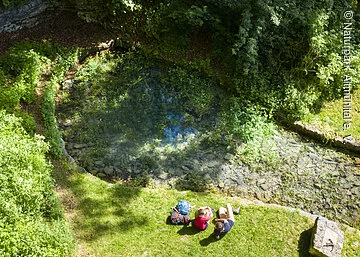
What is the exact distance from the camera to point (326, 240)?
738cm

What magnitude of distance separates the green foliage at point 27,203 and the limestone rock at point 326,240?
4.35 m

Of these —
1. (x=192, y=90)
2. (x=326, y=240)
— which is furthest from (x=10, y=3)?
(x=326, y=240)

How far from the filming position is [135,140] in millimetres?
9586

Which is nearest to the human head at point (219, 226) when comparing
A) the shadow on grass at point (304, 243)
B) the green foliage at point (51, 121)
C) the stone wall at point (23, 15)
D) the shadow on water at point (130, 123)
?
the shadow on grass at point (304, 243)

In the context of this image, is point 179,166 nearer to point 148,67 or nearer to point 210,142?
point 210,142

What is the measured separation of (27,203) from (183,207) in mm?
2871

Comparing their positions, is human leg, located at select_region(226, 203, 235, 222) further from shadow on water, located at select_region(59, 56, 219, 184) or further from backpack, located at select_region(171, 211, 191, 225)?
shadow on water, located at select_region(59, 56, 219, 184)

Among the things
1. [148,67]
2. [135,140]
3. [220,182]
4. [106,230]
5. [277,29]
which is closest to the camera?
[106,230]

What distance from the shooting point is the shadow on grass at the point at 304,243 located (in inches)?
294

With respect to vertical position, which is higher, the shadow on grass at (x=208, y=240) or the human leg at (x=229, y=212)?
the human leg at (x=229, y=212)

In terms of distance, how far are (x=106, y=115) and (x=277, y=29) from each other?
16.5 feet

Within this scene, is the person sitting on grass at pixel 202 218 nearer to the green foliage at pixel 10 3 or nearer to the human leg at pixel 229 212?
the human leg at pixel 229 212

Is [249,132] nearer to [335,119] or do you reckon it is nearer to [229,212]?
[335,119]

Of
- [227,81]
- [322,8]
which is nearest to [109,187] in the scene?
[227,81]
